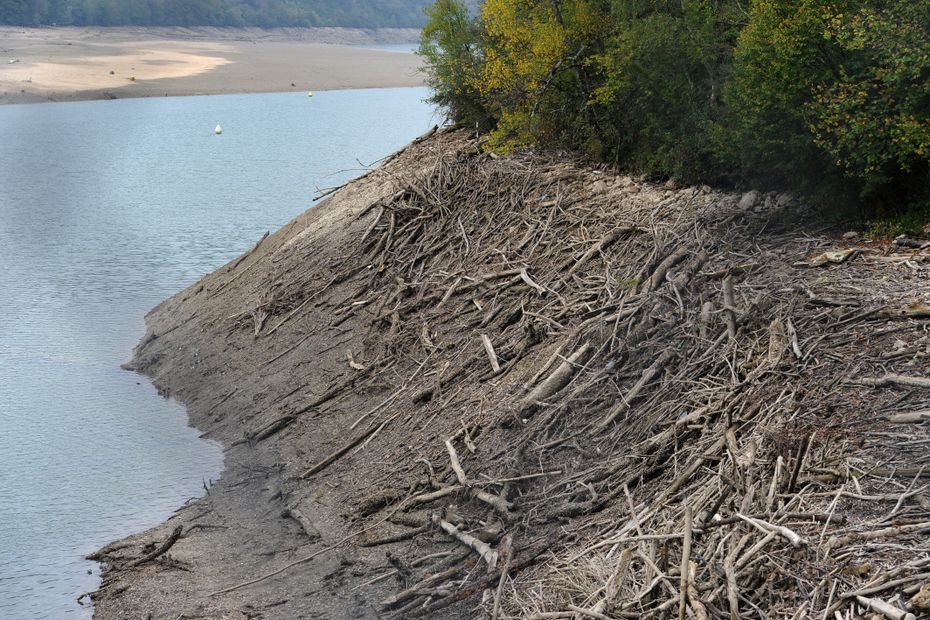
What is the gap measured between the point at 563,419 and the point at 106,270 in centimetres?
2394

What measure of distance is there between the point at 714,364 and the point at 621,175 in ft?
24.4

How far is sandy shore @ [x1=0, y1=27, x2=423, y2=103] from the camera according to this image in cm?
8362

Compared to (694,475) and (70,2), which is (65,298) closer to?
(694,475)

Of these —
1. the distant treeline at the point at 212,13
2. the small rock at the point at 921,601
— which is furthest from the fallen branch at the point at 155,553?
the distant treeline at the point at 212,13

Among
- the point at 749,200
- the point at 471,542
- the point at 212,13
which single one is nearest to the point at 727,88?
the point at 749,200

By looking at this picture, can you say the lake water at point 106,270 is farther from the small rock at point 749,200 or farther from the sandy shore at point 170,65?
the small rock at point 749,200

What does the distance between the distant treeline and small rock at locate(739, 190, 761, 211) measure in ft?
342

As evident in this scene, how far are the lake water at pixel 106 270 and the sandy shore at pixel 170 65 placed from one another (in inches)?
282

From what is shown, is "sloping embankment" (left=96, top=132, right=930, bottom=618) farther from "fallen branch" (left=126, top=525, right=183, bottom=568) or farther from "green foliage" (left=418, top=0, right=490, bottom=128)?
"green foliage" (left=418, top=0, right=490, bottom=128)

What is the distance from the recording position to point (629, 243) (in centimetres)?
1523

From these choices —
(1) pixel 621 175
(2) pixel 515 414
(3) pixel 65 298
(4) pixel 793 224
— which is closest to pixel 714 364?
(2) pixel 515 414

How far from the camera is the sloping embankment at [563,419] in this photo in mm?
8703

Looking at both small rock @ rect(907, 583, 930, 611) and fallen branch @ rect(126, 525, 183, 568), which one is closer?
small rock @ rect(907, 583, 930, 611)

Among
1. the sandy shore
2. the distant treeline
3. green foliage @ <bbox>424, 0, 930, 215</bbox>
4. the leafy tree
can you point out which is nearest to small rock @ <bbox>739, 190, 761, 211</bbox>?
green foliage @ <bbox>424, 0, 930, 215</bbox>
